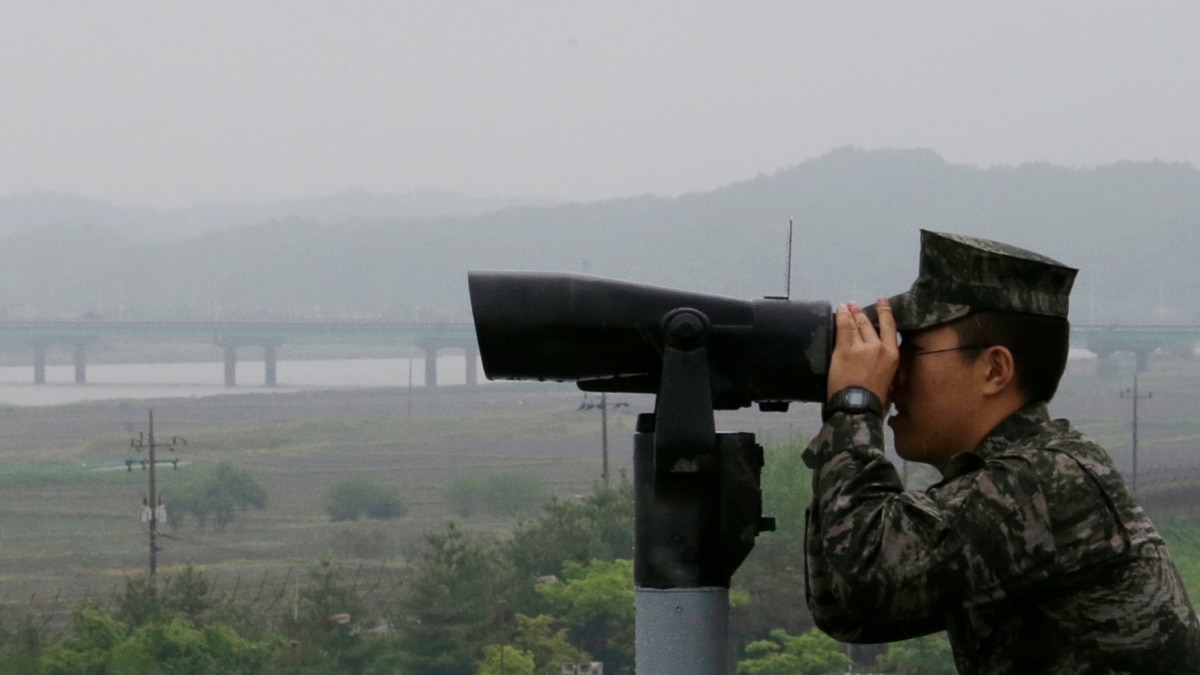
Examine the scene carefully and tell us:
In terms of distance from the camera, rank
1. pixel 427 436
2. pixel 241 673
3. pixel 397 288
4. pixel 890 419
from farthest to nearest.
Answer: pixel 397 288 < pixel 427 436 < pixel 241 673 < pixel 890 419

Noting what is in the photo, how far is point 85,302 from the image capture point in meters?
65.4

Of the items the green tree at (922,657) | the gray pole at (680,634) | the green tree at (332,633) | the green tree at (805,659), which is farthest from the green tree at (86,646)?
the gray pole at (680,634)

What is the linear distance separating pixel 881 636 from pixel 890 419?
0.19 meters

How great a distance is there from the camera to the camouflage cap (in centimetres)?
121

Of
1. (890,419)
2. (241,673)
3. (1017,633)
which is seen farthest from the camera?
(241,673)

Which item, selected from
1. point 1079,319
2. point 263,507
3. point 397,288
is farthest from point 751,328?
point 397,288

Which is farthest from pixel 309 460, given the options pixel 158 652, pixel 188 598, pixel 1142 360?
pixel 1142 360

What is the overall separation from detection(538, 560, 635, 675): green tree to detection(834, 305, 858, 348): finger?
22667 mm

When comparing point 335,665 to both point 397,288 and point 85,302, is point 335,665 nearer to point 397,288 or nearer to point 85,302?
point 397,288

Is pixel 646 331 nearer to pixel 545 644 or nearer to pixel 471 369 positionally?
pixel 545 644

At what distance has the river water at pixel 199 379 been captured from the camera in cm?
5303

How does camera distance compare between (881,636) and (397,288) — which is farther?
(397,288)

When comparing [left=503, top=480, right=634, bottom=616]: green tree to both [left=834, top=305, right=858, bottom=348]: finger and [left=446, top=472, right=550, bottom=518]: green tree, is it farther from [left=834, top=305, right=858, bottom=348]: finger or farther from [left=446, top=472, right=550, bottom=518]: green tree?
[left=834, top=305, right=858, bottom=348]: finger

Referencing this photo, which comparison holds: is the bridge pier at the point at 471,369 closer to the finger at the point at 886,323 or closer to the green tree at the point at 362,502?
the green tree at the point at 362,502
